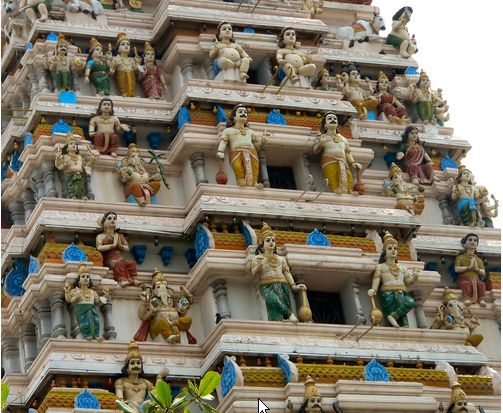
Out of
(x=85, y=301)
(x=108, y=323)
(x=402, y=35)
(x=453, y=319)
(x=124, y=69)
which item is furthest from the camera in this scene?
(x=402, y=35)

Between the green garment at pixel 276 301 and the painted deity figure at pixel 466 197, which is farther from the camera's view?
the painted deity figure at pixel 466 197

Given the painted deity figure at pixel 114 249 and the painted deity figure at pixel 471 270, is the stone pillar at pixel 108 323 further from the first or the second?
the painted deity figure at pixel 471 270

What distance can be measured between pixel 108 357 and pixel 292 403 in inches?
121

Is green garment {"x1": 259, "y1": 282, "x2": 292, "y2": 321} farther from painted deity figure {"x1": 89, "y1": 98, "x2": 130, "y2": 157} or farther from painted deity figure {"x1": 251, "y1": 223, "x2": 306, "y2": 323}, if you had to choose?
painted deity figure {"x1": 89, "y1": 98, "x2": 130, "y2": 157}

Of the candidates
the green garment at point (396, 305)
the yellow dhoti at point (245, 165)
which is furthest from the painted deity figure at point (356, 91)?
the green garment at point (396, 305)

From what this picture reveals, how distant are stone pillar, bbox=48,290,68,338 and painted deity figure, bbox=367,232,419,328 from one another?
205 inches

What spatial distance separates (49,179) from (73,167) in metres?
0.64

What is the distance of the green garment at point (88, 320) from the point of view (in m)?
26.5

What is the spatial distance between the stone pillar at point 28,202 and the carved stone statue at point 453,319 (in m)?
7.56

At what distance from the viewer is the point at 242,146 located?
29266 millimetres

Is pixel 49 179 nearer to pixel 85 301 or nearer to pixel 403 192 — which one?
pixel 85 301

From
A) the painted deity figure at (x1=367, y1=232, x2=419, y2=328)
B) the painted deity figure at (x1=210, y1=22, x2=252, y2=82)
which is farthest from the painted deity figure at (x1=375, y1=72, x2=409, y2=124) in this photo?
the painted deity figure at (x1=367, y1=232, x2=419, y2=328)

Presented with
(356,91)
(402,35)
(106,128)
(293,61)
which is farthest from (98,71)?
(402,35)

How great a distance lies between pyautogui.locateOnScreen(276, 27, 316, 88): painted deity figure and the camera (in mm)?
31391
